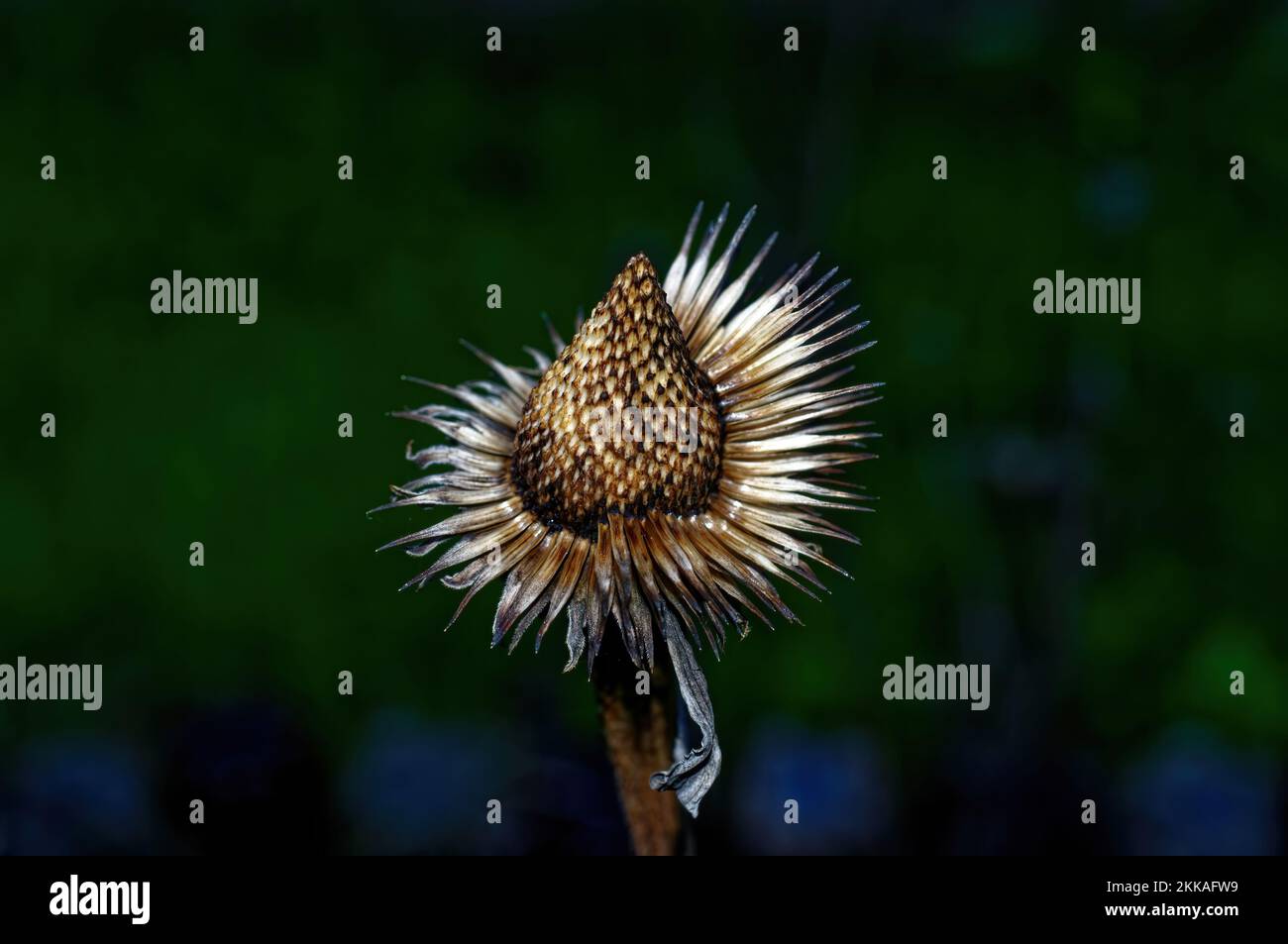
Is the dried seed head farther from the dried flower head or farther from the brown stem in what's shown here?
the brown stem

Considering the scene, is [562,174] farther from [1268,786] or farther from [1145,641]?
[1268,786]

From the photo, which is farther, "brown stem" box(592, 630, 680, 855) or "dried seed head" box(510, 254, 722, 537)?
"brown stem" box(592, 630, 680, 855)

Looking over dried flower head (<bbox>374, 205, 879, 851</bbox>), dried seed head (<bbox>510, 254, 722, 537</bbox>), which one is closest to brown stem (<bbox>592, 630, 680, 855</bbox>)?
dried flower head (<bbox>374, 205, 879, 851</bbox>)

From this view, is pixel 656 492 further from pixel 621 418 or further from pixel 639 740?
pixel 639 740

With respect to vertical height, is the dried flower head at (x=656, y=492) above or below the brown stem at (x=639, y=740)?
above

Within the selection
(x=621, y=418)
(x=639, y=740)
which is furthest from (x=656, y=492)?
(x=639, y=740)

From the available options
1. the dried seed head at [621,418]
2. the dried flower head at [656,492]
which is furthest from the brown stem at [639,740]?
the dried seed head at [621,418]

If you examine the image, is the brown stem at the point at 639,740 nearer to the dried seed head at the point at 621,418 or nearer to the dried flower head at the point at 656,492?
the dried flower head at the point at 656,492

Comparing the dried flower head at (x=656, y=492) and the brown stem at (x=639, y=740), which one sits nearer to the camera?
the dried flower head at (x=656, y=492)
